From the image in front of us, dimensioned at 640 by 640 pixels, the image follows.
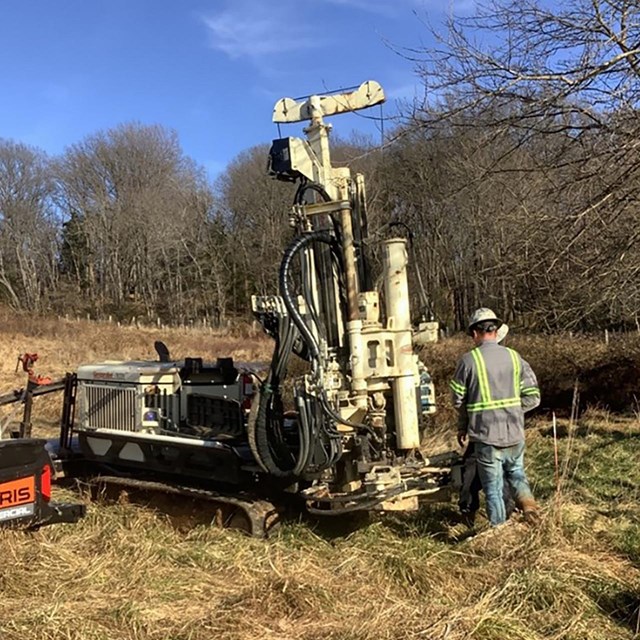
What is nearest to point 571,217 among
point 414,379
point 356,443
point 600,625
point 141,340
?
point 414,379

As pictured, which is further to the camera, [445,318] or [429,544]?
[445,318]

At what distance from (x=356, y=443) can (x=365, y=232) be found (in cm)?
197

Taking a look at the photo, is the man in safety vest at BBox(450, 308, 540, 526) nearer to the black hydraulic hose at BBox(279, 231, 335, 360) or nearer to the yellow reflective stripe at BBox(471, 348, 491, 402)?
the yellow reflective stripe at BBox(471, 348, 491, 402)

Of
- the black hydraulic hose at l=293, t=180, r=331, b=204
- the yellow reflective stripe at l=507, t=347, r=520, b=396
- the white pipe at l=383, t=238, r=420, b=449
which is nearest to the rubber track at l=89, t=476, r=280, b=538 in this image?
the white pipe at l=383, t=238, r=420, b=449

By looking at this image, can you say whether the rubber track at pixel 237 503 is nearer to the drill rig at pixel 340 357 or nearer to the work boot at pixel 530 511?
the drill rig at pixel 340 357

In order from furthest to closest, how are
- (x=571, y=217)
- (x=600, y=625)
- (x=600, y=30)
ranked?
(x=571, y=217) → (x=600, y=30) → (x=600, y=625)

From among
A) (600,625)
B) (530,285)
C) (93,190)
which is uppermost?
(93,190)

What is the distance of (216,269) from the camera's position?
49.2 meters

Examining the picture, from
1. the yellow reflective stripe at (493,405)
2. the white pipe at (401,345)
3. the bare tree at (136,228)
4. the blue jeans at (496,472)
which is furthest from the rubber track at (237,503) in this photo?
the bare tree at (136,228)

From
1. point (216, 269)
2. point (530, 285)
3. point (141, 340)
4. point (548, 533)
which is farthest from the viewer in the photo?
point (216, 269)

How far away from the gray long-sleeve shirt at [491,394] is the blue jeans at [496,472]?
82 mm

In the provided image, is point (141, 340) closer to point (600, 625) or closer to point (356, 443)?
point (356, 443)

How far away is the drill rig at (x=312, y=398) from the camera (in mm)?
6238

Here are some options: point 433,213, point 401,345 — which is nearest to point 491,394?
point 401,345
